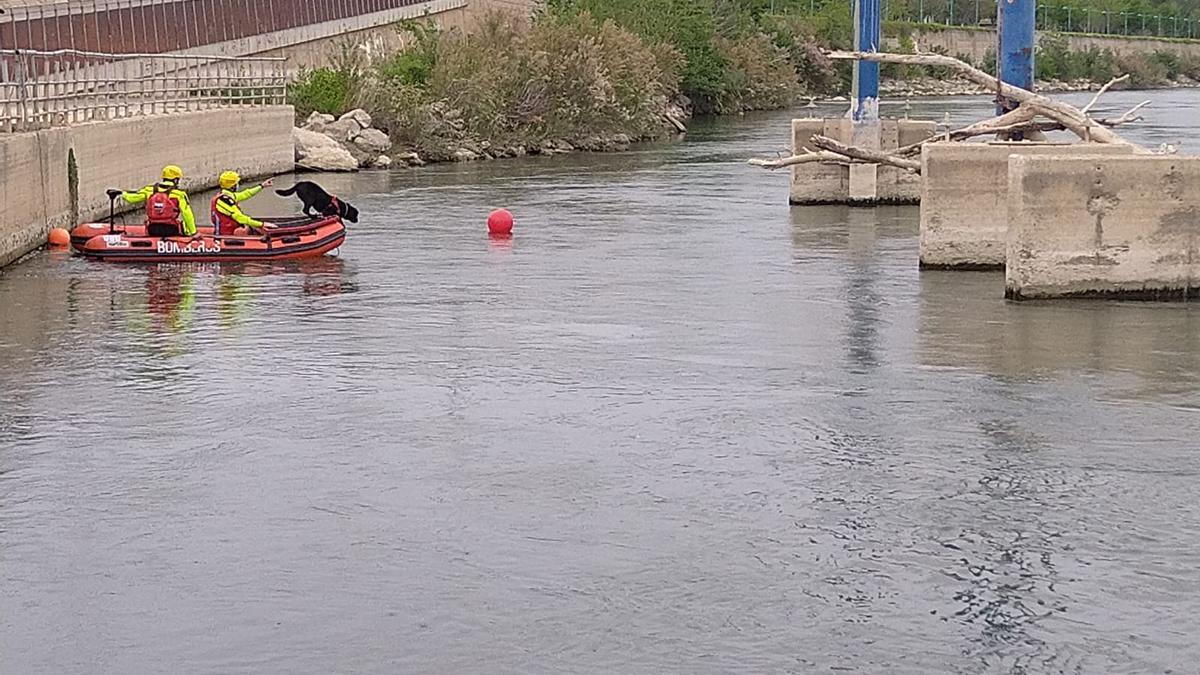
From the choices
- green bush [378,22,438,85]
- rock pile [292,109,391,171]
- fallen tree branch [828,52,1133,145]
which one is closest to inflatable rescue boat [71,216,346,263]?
fallen tree branch [828,52,1133,145]

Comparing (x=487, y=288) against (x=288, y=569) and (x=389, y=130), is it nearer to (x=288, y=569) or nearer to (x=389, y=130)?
(x=288, y=569)

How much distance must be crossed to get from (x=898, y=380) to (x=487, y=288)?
7731 millimetres

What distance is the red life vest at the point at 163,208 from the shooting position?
1014 inches

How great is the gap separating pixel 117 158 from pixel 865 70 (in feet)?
41.9

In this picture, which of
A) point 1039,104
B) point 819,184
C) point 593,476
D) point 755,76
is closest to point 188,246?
point 1039,104

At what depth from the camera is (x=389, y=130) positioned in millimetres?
52688

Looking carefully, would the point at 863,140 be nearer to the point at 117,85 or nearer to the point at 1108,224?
the point at 117,85

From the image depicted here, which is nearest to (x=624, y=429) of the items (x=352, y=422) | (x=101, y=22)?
(x=352, y=422)

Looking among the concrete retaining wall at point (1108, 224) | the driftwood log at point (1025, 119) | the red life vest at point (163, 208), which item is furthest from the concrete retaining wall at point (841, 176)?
the concrete retaining wall at point (1108, 224)

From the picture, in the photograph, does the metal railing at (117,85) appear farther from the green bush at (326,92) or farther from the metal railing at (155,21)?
the metal railing at (155,21)

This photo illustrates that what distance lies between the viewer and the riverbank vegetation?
5397 cm

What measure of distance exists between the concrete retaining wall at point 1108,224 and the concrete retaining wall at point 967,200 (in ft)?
8.88

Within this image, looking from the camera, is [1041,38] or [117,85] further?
[1041,38]

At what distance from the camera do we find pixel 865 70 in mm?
35594
